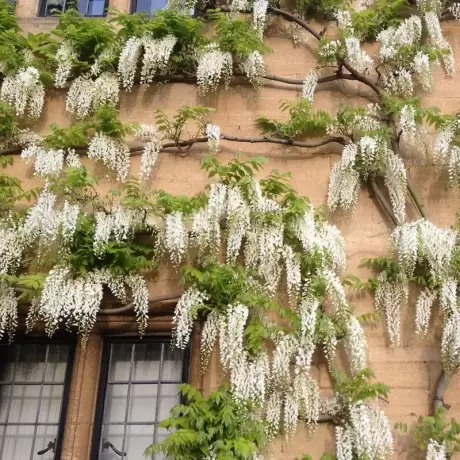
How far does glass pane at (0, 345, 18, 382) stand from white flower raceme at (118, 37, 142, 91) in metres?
Result: 2.37

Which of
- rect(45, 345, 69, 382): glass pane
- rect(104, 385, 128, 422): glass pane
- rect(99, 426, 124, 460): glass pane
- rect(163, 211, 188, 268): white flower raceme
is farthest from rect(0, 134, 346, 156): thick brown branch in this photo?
rect(99, 426, 124, 460): glass pane

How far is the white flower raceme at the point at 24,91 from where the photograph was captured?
19.9 feet

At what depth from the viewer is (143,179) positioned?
19.1 ft

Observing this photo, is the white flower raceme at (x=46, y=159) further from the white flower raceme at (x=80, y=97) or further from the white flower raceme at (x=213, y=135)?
the white flower raceme at (x=213, y=135)

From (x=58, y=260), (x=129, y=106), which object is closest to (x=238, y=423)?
(x=58, y=260)

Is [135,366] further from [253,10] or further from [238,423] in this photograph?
[253,10]

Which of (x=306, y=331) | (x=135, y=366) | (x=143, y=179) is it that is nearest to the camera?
(x=306, y=331)

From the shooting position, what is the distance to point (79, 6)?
22.5 ft

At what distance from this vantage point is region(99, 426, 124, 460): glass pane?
16.4 ft

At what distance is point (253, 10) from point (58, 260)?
112 inches

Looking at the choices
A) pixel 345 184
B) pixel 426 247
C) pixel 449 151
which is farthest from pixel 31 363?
pixel 449 151

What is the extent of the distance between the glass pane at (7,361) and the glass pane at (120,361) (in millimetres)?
770

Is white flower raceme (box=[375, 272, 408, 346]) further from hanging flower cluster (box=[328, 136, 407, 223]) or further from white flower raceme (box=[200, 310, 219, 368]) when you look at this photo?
white flower raceme (box=[200, 310, 219, 368])

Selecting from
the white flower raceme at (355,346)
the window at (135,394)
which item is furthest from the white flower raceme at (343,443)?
the window at (135,394)
